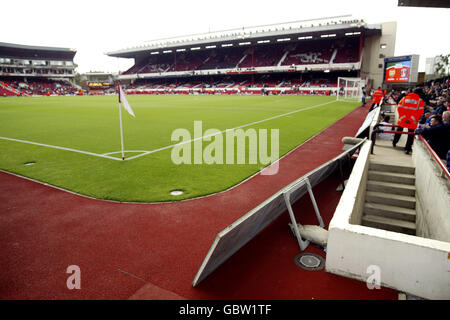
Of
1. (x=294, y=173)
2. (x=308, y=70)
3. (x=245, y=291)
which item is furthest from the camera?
(x=308, y=70)

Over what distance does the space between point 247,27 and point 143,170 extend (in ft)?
188

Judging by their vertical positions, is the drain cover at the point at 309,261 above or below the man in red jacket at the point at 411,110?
below

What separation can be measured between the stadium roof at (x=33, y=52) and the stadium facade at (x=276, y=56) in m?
18.0

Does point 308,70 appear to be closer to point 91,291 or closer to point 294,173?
point 294,173

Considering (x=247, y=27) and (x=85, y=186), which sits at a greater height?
(x=247, y=27)

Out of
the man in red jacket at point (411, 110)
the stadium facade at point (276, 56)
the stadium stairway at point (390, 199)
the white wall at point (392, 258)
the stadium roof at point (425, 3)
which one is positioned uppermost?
the stadium facade at point (276, 56)

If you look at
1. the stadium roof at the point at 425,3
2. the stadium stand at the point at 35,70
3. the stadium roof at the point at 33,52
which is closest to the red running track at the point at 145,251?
the stadium roof at the point at 425,3

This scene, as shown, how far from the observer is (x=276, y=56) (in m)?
60.7

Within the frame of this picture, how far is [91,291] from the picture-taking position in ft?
10.8

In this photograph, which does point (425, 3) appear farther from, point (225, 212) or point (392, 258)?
point (392, 258)

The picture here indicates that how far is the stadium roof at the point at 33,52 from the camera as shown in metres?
72.8

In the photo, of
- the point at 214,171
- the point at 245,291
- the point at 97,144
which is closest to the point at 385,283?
the point at 245,291

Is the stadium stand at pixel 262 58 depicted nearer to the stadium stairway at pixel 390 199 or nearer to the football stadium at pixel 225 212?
the football stadium at pixel 225 212

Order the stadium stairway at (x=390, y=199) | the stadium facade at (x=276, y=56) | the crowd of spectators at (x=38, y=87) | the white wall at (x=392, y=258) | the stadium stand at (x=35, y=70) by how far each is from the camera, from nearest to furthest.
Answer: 1. the white wall at (x=392, y=258)
2. the stadium stairway at (x=390, y=199)
3. the stadium facade at (x=276, y=56)
4. the crowd of spectators at (x=38, y=87)
5. the stadium stand at (x=35, y=70)
